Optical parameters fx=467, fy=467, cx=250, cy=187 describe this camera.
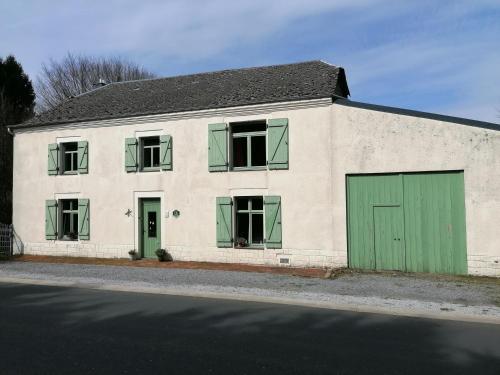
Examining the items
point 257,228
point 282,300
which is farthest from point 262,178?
point 282,300

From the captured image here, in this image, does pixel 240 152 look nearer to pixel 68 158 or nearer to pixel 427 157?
pixel 427 157

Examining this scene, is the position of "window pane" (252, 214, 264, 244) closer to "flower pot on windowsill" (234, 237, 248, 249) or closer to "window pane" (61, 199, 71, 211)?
"flower pot on windowsill" (234, 237, 248, 249)

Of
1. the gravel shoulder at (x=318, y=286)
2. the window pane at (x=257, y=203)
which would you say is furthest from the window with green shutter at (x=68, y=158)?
the window pane at (x=257, y=203)

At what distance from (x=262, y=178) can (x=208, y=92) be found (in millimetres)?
4354

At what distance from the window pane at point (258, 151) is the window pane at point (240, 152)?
1.33ft

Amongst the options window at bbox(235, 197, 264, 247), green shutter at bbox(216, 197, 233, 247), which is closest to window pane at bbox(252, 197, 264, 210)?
window at bbox(235, 197, 264, 247)

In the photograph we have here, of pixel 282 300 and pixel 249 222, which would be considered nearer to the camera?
pixel 282 300

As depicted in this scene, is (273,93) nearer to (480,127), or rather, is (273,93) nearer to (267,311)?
(480,127)

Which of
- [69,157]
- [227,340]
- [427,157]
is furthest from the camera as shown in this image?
[69,157]

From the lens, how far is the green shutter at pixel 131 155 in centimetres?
1605

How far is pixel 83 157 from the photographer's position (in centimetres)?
1683

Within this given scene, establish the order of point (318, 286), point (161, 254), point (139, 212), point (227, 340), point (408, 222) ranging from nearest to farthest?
point (227, 340) < point (318, 286) < point (408, 222) < point (161, 254) < point (139, 212)

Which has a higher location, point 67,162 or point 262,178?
point 67,162

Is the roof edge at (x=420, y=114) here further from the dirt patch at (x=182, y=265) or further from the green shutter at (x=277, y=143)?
the dirt patch at (x=182, y=265)
